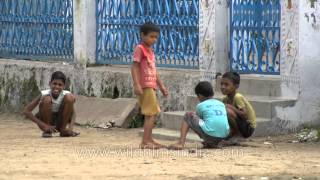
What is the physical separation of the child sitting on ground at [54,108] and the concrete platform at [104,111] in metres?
1.52

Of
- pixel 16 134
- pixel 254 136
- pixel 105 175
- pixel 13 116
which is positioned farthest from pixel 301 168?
pixel 13 116

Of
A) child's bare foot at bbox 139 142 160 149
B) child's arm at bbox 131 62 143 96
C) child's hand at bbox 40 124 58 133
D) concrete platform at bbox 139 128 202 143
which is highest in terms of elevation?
child's arm at bbox 131 62 143 96

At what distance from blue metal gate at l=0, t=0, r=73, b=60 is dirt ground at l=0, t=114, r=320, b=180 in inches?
139

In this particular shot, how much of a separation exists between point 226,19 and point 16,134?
307 centimetres

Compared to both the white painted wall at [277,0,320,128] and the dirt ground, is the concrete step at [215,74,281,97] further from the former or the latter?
the dirt ground

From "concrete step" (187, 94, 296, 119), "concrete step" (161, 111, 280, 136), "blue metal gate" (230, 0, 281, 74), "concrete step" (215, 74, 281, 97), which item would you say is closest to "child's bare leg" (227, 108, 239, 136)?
"concrete step" (161, 111, 280, 136)

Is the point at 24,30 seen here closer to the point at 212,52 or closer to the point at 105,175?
the point at 212,52

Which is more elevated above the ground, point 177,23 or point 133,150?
point 177,23

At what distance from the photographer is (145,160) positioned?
7.87 metres

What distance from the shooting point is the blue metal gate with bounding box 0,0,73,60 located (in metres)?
13.5

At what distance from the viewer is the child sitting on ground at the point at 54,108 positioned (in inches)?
390

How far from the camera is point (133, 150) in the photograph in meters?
8.73

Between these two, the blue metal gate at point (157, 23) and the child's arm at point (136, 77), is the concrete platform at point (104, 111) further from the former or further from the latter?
the child's arm at point (136, 77)

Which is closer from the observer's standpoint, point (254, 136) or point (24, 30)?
point (254, 136)
